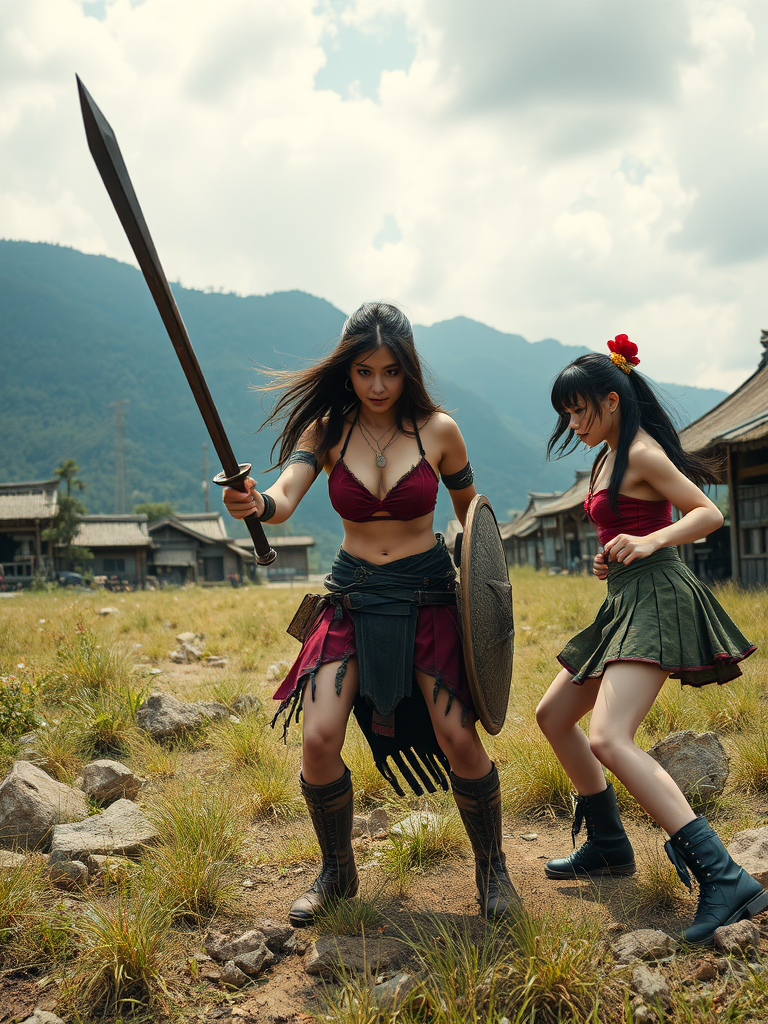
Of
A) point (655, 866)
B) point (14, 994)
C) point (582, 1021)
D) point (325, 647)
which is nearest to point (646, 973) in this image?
point (582, 1021)

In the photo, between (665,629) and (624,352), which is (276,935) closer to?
(665,629)

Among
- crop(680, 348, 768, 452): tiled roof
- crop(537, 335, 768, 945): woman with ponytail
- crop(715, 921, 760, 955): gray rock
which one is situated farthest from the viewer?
crop(680, 348, 768, 452): tiled roof

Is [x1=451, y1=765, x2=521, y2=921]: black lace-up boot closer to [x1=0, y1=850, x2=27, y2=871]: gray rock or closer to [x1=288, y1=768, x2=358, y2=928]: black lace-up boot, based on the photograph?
[x1=288, y1=768, x2=358, y2=928]: black lace-up boot

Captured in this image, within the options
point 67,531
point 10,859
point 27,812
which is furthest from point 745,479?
point 67,531

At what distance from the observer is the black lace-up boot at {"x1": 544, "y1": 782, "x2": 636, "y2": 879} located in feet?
9.27

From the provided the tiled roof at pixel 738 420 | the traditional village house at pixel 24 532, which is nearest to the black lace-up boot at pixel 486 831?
the tiled roof at pixel 738 420

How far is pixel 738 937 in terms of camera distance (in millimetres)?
2074

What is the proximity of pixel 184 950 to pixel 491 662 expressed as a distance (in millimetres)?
1337

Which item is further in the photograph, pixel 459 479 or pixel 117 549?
pixel 117 549

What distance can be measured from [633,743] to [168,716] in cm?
304

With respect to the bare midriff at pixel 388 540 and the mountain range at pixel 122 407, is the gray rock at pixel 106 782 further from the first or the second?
the mountain range at pixel 122 407

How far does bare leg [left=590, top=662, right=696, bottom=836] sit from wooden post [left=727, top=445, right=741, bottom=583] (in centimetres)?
1082

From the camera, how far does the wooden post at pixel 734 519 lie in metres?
12.5

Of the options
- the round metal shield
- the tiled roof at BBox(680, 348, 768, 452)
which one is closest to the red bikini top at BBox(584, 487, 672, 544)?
the round metal shield
